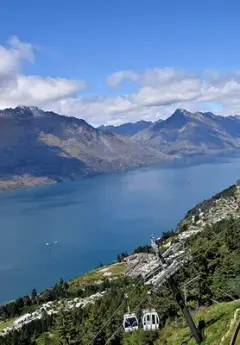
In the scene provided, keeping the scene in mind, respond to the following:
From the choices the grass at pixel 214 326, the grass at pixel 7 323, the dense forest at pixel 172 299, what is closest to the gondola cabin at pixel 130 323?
the dense forest at pixel 172 299

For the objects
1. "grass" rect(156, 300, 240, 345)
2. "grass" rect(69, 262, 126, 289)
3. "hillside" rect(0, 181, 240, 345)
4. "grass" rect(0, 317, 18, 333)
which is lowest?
"grass" rect(0, 317, 18, 333)

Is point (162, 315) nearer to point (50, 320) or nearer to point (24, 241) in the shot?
point (50, 320)

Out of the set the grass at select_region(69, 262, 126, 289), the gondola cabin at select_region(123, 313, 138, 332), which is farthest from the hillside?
the grass at select_region(69, 262, 126, 289)

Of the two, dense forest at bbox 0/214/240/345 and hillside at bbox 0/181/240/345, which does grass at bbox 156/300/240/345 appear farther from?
dense forest at bbox 0/214/240/345

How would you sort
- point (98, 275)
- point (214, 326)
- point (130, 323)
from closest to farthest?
point (214, 326) < point (130, 323) < point (98, 275)

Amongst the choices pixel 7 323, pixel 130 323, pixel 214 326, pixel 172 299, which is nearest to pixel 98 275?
pixel 7 323

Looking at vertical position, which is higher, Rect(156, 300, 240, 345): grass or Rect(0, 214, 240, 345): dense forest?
Rect(156, 300, 240, 345): grass

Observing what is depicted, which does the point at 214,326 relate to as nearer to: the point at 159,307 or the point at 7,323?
the point at 159,307

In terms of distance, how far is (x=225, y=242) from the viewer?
6141 centimetres

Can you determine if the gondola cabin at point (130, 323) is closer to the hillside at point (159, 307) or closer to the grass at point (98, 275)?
the hillside at point (159, 307)

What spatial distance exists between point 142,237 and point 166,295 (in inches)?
4846

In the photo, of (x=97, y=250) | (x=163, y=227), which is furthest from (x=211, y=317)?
(x=163, y=227)

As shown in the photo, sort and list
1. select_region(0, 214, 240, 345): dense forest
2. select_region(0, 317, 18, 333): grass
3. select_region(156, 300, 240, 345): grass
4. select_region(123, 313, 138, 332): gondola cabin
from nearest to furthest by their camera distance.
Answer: select_region(156, 300, 240, 345): grass
select_region(123, 313, 138, 332): gondola cabin
select_region(0, 214, 240, 345): dense forest
select_region(0, 317, 18, 333): grass

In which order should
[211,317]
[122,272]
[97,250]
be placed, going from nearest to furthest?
[211,317]
[122,272]
[97,250]
